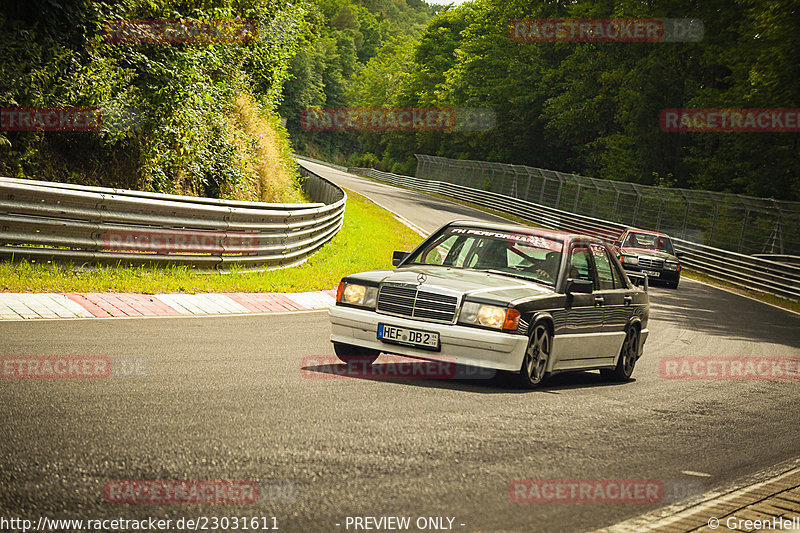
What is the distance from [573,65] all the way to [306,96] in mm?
57424

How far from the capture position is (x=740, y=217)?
3491 centimetres

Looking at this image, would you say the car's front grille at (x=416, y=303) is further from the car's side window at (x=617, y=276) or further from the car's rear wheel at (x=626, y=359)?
the car's side window at (x=617, y=276)

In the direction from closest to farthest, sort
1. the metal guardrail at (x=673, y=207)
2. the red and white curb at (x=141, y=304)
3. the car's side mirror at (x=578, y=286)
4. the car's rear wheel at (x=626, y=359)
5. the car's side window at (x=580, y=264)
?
the car's side mirror at (x=578, y=286)
the car's side window at (x=580, y=264)
the car's rear wheel at (x=626, y=359)
the red and white curb at (x=141, y=304)
the metal guardrail at (x=673, y=207)

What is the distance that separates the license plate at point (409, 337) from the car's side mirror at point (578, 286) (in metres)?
1.61

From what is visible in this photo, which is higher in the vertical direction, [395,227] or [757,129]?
[757,129]

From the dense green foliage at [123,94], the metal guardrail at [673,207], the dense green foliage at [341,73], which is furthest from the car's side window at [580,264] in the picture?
the dense green foliage at [341,73]

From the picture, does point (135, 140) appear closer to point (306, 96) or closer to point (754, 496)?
point (754, 496)

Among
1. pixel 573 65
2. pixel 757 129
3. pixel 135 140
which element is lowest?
pixel 135 140

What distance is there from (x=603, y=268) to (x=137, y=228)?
6755mm

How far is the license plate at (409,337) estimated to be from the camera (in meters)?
7.80

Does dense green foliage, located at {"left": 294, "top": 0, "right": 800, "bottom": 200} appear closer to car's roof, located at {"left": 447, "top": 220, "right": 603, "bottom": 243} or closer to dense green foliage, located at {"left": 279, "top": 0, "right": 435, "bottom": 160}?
dense green foliage, located at {"left": 279, "top": 0, "right": 435, "bottom": 160}

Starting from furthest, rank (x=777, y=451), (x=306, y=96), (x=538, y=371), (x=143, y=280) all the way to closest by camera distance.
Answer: (x=306, y=96), (x=143, y=280), (x=538, y=371), (x=777, y=451)

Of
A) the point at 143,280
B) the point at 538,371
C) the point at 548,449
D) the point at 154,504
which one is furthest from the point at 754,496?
the point at 143,280

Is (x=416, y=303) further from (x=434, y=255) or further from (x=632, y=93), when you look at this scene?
(x=632, y=93)
